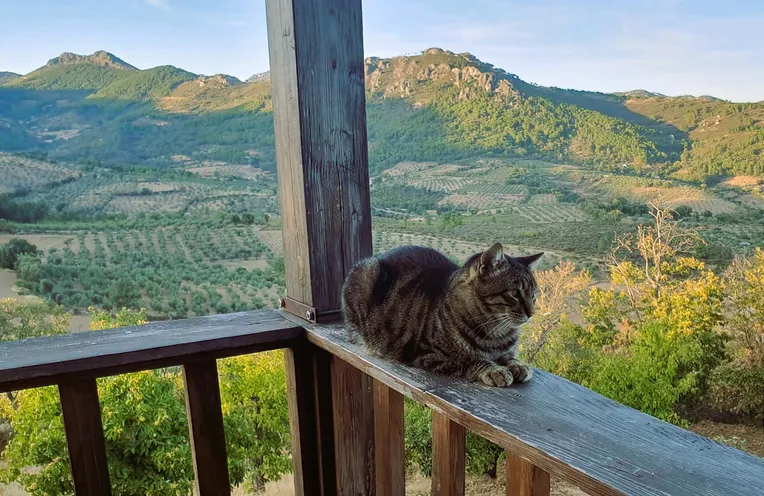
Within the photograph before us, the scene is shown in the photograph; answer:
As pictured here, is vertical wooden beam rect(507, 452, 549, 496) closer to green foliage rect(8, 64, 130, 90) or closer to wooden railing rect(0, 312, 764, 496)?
wooden railing rect(0, 312, 764, 496)

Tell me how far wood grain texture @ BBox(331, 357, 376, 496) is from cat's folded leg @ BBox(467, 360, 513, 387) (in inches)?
18.3

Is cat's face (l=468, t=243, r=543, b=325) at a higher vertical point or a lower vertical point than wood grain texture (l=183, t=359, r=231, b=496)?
higher

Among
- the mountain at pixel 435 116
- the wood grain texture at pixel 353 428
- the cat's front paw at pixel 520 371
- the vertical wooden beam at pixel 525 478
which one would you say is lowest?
the wood grain texture at pixel 353 428

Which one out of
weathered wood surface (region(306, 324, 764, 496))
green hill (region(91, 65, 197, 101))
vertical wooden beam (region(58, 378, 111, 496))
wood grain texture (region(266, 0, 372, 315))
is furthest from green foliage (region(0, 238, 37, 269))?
weathered wood surface (region(306, 324, 764, 496))

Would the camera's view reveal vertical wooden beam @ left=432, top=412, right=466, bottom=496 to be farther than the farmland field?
No

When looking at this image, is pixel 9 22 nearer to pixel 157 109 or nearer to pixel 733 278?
pixel 157 109

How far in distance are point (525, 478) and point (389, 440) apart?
407 mm

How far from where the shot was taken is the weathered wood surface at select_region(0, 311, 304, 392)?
118cm

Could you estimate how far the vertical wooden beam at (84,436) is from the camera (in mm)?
1226

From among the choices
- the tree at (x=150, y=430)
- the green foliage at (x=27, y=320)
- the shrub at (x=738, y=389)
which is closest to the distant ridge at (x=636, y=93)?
the shrub at (x=738, y=389)

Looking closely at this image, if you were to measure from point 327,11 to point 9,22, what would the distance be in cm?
252

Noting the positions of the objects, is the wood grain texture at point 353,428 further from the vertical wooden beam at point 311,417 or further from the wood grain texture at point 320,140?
the wood grain texture at point 320,140

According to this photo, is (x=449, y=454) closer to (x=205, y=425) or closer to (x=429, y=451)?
(x=205, y=425)

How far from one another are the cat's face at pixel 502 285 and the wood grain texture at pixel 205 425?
2.35ft
